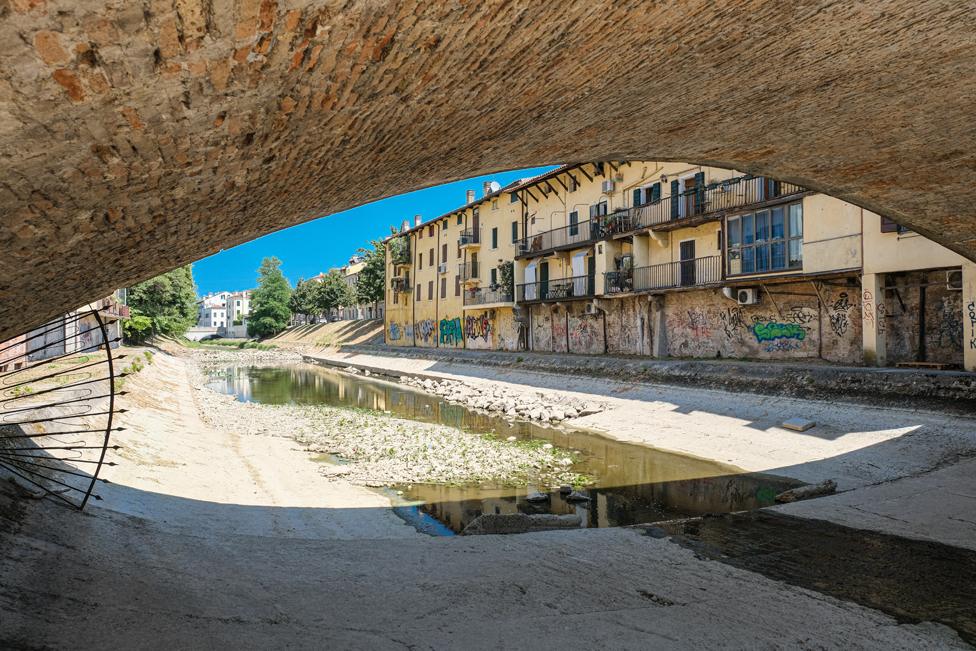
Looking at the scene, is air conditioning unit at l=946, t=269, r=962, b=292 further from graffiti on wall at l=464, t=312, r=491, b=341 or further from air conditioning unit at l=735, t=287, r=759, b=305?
graffiti on wall at l=464, t=312, r=491, b=341

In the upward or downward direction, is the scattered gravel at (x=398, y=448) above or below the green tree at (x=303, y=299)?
below

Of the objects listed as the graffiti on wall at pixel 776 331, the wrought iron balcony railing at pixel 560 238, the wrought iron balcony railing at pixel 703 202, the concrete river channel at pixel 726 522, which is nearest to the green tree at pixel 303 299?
the wrought iron balcony railing at pixel 560 238

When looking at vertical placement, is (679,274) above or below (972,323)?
above

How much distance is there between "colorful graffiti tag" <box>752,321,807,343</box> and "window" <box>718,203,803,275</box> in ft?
6.99

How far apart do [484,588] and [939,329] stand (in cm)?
1711

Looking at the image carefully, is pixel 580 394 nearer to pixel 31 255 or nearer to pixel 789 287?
pixel 789 287

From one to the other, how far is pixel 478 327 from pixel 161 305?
24499mm

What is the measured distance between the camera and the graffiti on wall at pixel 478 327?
38406 millimetres

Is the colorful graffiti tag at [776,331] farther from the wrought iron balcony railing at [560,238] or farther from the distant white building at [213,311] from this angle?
the distant white building at [213,311]

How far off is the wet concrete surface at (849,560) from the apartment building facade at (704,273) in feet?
35.4

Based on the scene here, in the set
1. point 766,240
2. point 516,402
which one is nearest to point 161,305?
point 516,402

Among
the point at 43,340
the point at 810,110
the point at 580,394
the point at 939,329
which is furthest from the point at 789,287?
→ the point at 43,340

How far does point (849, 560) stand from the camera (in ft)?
20.7

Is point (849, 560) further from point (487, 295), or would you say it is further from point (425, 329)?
point (425, 329)
